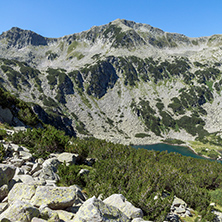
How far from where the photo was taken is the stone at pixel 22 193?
19.5 ft

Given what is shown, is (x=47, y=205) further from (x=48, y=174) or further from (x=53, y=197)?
(x=48, y=174)

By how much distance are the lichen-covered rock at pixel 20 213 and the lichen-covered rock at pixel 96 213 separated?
1491mm

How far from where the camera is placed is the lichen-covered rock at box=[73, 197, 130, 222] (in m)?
5.15

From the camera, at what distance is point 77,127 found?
12531 cm

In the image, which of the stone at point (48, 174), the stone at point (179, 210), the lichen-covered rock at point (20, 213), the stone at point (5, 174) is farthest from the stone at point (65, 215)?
the stone at point (179, 210)

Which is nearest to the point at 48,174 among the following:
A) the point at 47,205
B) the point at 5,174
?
the point at 5,174

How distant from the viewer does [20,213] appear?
445 centimetres

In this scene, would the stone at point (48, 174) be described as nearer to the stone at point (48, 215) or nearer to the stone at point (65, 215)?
the stone at point (65, 215)

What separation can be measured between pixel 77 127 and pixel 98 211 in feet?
406

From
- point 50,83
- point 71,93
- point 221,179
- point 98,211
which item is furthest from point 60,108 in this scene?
point 98,211

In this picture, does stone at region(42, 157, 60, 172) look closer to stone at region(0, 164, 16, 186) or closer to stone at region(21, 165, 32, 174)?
stone at region(21, 165, 32, 174)

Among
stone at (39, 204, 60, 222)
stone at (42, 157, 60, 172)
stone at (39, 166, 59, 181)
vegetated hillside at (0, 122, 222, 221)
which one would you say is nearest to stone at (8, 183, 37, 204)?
stone at (39, 204, 60, 222)

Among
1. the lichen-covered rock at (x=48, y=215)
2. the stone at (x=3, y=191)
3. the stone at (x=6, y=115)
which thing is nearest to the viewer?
the lichen-covered rock at (x=48, y=215)

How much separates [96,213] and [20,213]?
7.87 ft
